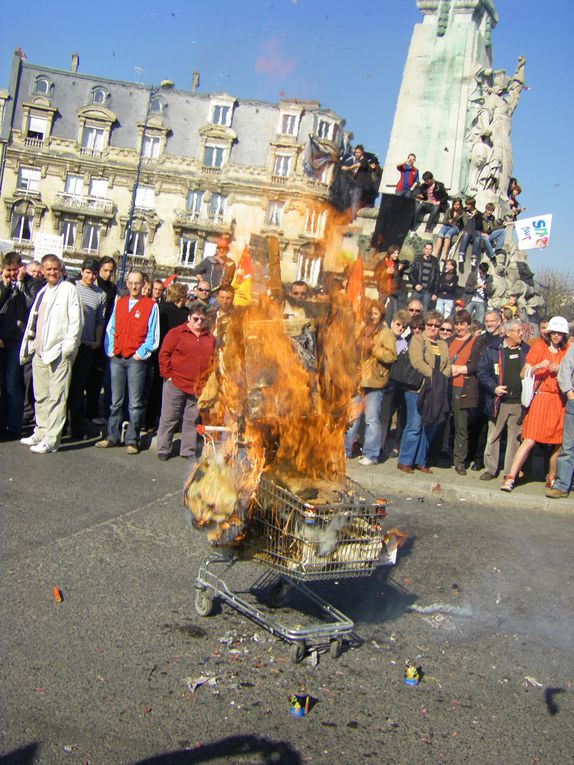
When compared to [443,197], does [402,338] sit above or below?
below

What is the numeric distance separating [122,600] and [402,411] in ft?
20.5

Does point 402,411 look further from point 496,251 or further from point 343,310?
point 496,251

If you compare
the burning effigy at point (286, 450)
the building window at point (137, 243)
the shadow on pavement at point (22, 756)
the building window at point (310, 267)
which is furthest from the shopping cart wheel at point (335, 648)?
the building window at point (137, 243)

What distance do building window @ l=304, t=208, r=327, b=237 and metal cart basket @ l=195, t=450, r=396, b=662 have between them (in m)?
2.63

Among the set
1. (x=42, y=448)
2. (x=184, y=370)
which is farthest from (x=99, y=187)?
(x=42, y=448)

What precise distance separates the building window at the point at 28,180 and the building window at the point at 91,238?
362 cm

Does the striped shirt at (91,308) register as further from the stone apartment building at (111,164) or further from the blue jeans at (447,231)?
the stone apartment building at (111,164)

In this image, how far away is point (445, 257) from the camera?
17766 mm

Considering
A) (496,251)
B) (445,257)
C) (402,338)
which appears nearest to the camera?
(402,338)

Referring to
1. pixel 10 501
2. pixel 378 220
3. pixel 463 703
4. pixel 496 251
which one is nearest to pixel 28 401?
pixel 10 501

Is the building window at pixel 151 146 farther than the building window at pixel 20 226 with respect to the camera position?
No

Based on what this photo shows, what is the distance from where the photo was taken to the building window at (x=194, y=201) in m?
26.9

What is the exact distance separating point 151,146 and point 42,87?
14667mm

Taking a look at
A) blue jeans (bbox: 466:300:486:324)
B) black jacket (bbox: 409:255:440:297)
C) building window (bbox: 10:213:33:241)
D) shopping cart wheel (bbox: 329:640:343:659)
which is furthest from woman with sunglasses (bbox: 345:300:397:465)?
building window (bbox: 10:213:33:241)
